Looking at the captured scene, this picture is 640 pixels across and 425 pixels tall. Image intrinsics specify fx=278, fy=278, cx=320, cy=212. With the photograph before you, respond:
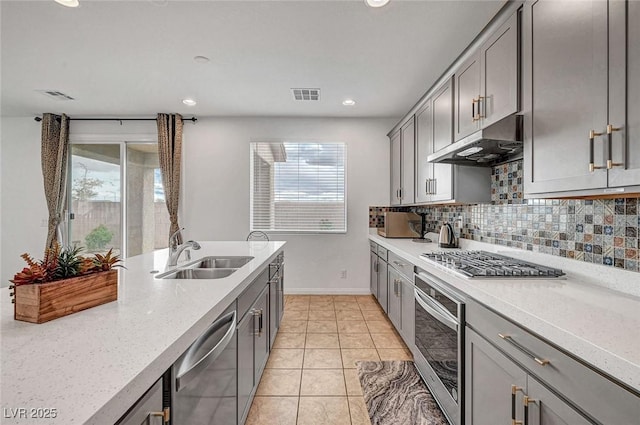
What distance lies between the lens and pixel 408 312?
2326 millimetres

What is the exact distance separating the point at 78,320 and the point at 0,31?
290 cm

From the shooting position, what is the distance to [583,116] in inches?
44.3

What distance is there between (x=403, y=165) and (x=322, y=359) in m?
2.40

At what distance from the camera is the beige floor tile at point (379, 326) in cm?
295

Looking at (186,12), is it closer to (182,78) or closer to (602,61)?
(182,78)

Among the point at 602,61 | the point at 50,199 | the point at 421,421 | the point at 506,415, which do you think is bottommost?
the point at 421,421

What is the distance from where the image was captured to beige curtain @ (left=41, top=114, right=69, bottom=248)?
4059 mm

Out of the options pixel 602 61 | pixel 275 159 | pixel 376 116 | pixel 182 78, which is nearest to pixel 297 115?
pixel 275 159

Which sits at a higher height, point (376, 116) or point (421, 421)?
point (376, 116)

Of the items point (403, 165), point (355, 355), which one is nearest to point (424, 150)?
point (403, 165)

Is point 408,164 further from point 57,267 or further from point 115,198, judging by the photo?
point 115,198

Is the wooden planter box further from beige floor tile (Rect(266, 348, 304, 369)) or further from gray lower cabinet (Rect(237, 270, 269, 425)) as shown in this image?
beige floor tile (Rect(266, 348, 304, 369))

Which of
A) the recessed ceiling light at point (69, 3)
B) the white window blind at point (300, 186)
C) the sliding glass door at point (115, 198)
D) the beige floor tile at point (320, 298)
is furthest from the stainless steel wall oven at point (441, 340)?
the sliding glass door at point (115, 198)

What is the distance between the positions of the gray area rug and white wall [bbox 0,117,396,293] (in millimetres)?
1967
